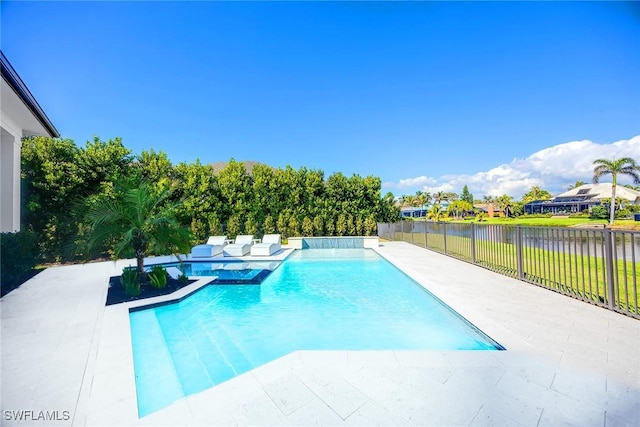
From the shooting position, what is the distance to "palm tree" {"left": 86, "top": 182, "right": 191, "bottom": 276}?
6.48 m

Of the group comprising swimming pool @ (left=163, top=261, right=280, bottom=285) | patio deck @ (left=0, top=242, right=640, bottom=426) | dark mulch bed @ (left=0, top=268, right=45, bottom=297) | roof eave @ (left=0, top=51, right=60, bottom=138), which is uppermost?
roof eave @ (left=0, top=51, right=60, bottom=138)

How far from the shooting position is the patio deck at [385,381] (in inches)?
89.7

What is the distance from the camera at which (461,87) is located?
18.8 metres

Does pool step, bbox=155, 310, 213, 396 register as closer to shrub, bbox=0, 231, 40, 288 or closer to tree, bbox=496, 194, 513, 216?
shrub, bbox=0, 231, 40, 288

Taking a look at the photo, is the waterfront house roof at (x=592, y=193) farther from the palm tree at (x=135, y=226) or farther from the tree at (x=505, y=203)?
the palm tree at (x=135, y=226)

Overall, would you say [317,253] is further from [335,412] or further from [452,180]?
[452,180]

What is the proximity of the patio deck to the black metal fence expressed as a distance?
0.52 meters

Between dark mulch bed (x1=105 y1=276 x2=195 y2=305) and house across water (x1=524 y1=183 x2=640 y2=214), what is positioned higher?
house across water (x1=524 y1=183 x2=640 y2=214)

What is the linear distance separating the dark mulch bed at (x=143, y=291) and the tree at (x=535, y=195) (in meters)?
84.3

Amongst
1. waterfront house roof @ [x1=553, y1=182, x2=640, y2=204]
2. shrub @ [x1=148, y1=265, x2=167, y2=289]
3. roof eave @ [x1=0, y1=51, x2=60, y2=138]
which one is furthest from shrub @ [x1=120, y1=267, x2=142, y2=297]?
waterfront house roof @ [x1=553, y1=182, x2=640, y2=204]

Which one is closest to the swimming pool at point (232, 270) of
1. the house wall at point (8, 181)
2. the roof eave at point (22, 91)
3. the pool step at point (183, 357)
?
the pool step at point (183, 357)

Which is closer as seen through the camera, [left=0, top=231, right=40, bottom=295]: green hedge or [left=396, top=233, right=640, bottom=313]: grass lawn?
[left=396, top=233, right=640, bottom=313]: grass lawn

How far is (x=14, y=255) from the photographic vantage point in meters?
7.43

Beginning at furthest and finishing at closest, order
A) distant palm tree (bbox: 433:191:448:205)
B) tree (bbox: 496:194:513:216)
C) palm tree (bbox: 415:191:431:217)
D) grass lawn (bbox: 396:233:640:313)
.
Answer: distant palm tree (bbox: 433:191:448:205) → palm tree (bbox: 415:191:431:217) → tree (bbox: 496:194:513:216) → grass lawn (bbox: 396:233:640:313)
